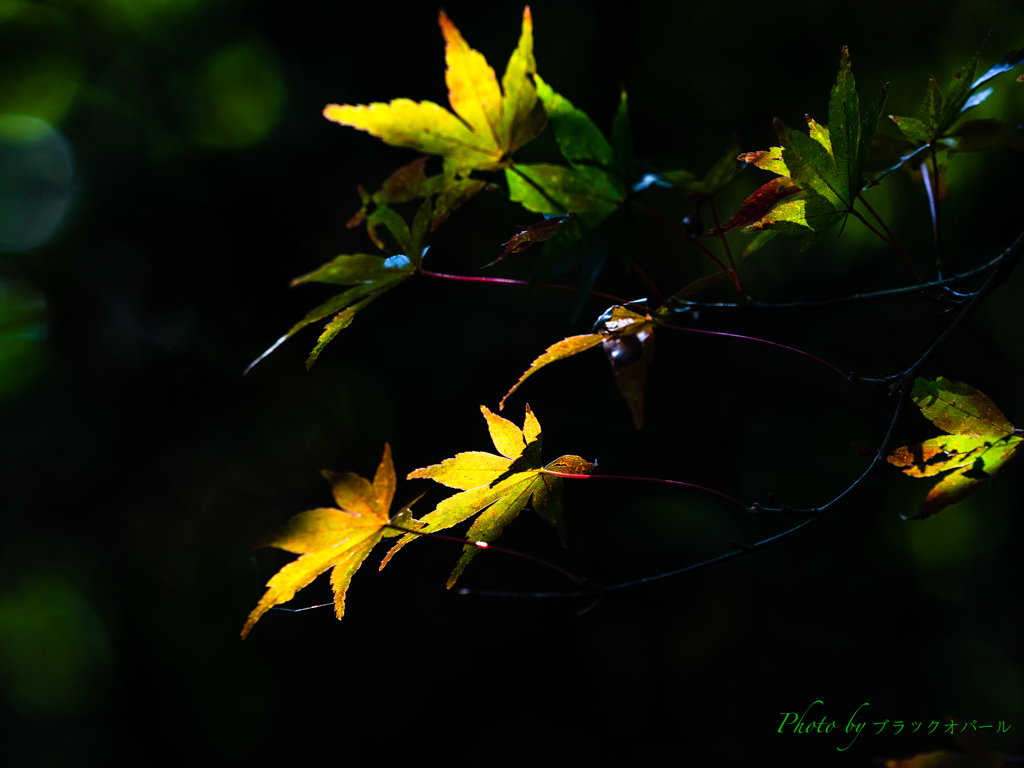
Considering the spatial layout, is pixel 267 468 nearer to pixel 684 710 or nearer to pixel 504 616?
pixel 504 616

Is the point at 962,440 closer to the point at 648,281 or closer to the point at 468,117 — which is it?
the point at 648,281

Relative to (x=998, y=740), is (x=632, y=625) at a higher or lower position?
lower

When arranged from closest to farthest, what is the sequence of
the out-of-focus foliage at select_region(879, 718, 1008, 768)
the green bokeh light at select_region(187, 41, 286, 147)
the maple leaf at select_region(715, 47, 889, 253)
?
the out-of-focus foliage at select_region(879, 718, 1008, 768), the maple leaf at select_region(715, 47, 889, 253), the green bokeh light at select_region(187, 41, 286, 147)

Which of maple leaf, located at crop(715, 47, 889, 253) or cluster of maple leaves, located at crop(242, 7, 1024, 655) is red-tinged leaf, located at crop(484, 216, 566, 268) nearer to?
cluster of maple leaves, located at crop(242, 7, 1024, 655)

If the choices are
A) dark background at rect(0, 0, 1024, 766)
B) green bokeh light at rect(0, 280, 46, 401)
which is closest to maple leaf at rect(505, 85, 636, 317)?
dark background at rect(0, 0, 1024, 766)

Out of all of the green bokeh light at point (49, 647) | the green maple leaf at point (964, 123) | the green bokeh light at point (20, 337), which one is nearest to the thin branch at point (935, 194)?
the green maple leaf at point (964, 123)

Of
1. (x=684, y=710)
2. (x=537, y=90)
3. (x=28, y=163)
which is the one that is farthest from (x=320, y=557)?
(x=28, y=163)

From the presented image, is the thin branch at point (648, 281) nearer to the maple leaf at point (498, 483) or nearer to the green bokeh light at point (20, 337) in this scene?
the maple leaf at point (498, 483)
